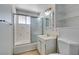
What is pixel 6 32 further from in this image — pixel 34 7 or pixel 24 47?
pixel 34 7

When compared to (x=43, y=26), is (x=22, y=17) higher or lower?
higher

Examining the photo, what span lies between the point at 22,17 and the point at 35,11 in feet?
0.74

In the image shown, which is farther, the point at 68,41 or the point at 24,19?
the point at 24,19

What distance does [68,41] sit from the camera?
1.12 m

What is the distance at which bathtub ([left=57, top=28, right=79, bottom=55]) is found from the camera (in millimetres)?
1070

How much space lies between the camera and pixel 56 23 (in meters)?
1.24

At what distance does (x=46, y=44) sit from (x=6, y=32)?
0.63 metres

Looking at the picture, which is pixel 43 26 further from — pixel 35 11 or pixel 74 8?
pixel 74 8

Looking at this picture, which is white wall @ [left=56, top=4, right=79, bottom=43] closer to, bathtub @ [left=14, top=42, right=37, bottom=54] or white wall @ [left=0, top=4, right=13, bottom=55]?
bathtub @ [left=14, top=42, right=37, bottom=54]

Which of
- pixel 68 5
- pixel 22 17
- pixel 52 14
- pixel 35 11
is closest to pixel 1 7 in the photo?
pixel 22 17

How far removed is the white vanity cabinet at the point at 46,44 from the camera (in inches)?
46.8

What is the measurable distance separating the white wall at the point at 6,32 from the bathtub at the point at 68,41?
731mm

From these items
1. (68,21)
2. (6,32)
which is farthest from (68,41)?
(6,32)

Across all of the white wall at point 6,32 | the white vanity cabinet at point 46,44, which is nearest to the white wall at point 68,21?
the white vanity cabinet at point 46,44
